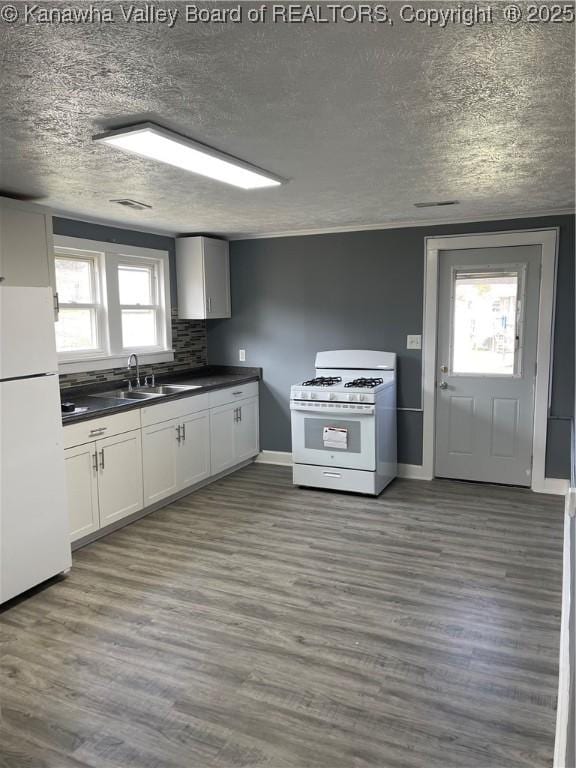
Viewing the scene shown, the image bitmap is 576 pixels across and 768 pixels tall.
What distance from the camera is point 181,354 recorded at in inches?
222

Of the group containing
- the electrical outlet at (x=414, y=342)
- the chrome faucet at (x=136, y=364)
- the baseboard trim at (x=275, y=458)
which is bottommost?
the baseboard trim at (x=275, y=458)

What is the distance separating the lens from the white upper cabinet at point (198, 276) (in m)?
5.34

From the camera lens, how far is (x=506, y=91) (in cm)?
188

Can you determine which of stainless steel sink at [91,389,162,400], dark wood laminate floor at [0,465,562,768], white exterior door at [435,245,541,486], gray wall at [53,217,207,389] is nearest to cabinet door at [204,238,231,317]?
gray wall at [53,217,207,389]

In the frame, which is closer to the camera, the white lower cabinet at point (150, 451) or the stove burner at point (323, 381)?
the white lower cabinet at point (150, 451)

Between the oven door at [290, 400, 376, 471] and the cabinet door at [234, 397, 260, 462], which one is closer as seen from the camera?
the oven door at [290, 400, 376, 471]

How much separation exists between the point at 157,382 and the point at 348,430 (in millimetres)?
1823

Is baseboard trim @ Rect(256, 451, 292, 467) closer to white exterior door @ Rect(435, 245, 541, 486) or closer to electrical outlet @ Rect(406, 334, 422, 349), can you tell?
white exterior door @ Rect(435, 245, 541, 486)

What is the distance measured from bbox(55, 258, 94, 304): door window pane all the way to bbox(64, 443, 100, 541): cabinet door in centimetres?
134

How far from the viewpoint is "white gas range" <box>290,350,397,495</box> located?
4555mm

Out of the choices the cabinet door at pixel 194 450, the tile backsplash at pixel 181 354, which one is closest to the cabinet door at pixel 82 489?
the cabinet door at pixel 194 450

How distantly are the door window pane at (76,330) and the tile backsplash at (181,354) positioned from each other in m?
0.25

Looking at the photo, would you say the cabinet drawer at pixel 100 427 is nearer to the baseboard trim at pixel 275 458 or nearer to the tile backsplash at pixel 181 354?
the tile backsplash at pixel 181 354

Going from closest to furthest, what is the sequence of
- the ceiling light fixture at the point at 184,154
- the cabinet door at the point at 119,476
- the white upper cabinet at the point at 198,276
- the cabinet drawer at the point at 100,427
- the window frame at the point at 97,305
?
the ceiling light fixture at the point at 184,154, the cabinet drawer at the point at 100,427, the cabinet door at the point at 119,476, the window frame at the point at 97,305, the white upper cabinet at the point at 198,276
